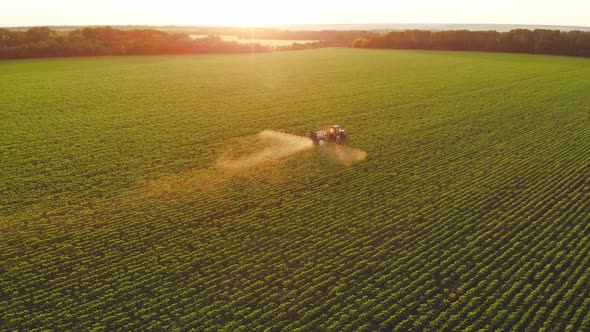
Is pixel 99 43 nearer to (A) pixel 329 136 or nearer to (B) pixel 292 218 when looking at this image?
(A) pixel 329 136

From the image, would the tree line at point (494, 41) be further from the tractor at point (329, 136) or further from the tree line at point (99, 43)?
the tractor at point (329, 136)

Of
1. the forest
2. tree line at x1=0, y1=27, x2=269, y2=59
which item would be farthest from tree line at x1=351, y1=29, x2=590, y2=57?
tree line at x1=0, y1=27, x2=269, y2=59

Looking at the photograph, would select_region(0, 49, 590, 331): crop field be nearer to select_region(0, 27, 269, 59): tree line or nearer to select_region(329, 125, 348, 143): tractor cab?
select_region(329, 125, 348, 143): tractor cab

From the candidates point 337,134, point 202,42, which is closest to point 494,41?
point 202,42

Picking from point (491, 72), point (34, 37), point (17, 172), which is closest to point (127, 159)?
point (17, 172)

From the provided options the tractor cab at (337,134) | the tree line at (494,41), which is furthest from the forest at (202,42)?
the tractor cab at (337,134)

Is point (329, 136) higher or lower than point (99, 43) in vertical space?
lower
